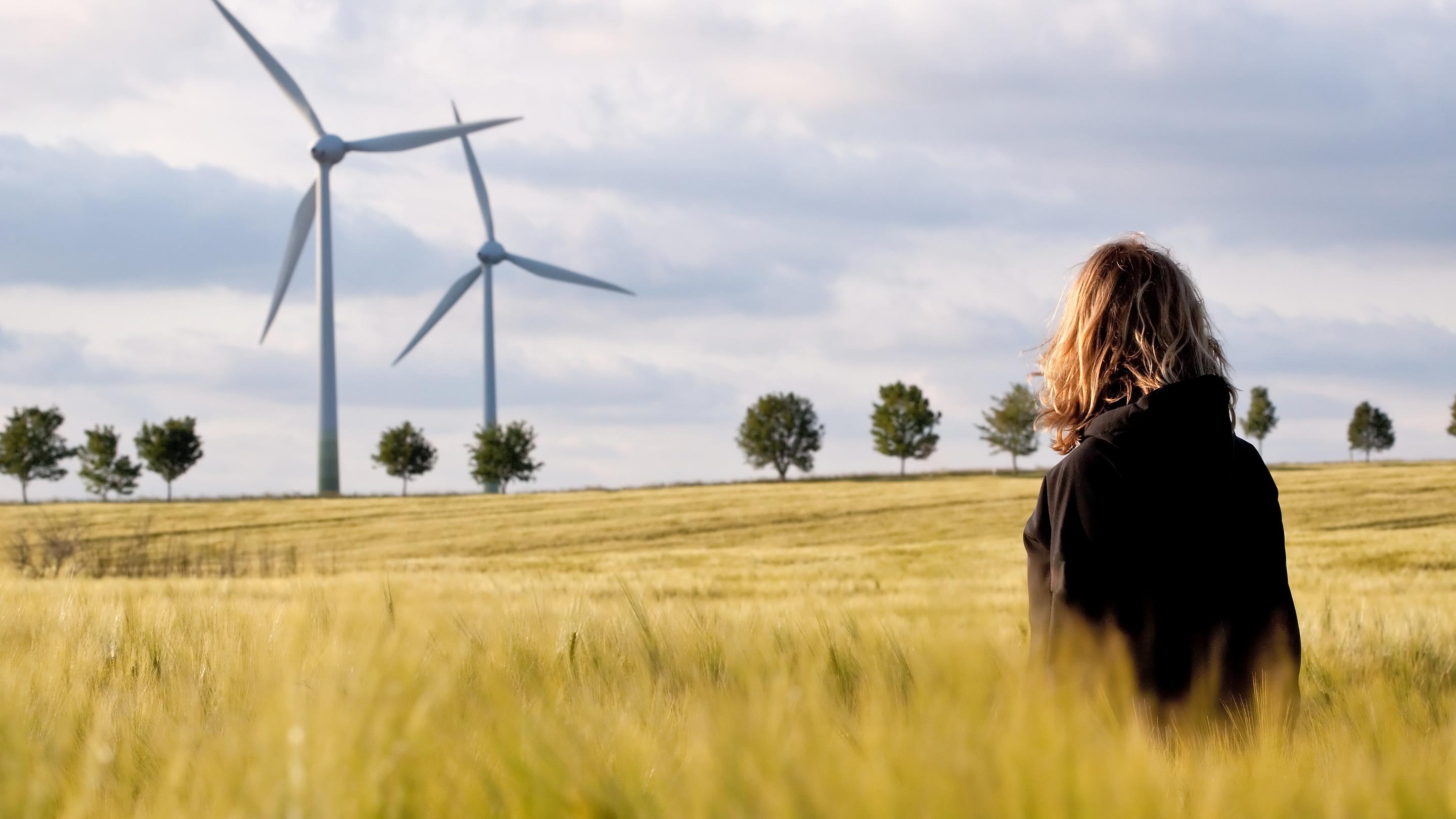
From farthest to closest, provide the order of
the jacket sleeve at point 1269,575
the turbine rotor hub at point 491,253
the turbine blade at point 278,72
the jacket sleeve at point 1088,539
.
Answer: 1. the turbine rotor hub at point 491,253
2. the turbine blade at point 278,72
3. the jacket sleeve at point 1269,575
4. the jacket sleeve at point 1088,539

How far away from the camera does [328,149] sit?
53.2m

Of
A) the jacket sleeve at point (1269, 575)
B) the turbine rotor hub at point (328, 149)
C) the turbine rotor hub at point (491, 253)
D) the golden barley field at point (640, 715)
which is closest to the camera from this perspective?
the golden barley field at point (640, 715)

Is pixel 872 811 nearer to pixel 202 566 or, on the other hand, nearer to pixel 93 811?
pixel 93 811

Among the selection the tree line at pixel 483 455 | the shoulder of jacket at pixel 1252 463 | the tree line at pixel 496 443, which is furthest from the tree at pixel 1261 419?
the shoulder of jacket at pixel 1252 463

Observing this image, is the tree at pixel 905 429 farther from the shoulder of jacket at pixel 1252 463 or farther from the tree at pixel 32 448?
the shoulder of jacket at pixel 1252 463

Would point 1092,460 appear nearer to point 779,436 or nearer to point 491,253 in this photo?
point 491,253

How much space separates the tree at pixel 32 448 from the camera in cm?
7869

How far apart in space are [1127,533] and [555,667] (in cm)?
204

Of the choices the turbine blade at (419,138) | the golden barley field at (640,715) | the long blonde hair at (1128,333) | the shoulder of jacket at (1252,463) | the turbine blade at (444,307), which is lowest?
the golden barley field at (640,715)

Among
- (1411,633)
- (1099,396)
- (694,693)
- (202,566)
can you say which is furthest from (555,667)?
(202,566)

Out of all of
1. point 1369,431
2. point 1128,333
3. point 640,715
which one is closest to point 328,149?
point 1128,333

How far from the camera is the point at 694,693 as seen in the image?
10.3 feet

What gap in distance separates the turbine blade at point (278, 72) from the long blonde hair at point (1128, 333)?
4870 cm

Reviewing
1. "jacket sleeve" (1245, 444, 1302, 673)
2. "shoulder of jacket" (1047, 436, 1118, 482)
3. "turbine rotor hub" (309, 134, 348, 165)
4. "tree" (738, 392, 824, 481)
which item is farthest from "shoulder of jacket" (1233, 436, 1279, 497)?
"tree" (738, 392, 824, 481)
